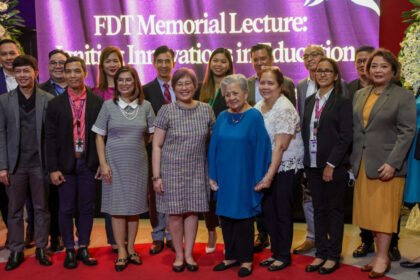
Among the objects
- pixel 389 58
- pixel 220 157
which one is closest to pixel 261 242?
pixel 220 157

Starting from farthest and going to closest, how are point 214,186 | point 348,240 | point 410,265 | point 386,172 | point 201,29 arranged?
point 201,29 → point 348,240 → point 410,265 → point 214,186 → point 386,172

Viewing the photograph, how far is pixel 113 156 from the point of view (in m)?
3.90

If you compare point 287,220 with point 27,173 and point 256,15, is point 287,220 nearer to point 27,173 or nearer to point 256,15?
point 27,173

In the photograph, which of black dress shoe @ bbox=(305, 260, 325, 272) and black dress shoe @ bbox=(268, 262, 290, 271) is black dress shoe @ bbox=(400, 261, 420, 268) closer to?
black dress shoe @ bbox=(305, 260, 325, 272)

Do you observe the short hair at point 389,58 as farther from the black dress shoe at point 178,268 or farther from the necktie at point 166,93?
the black dress shoe at point 178,268

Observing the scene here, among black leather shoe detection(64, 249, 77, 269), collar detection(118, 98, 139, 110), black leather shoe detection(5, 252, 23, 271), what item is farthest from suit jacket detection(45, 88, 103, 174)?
black leather shoe detection(5, 252, 23, 271)

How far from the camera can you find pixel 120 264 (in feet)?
13.1

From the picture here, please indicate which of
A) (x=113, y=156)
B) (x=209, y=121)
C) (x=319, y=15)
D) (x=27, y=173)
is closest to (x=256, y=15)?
(x=319, y=15)

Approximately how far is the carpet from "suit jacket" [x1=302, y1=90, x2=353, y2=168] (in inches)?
33.9

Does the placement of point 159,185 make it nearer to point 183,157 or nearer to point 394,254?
point 183,157

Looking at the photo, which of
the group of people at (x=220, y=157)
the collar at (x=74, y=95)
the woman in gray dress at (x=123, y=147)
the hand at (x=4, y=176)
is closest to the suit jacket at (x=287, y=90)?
the group of people at (x=220, y=157)

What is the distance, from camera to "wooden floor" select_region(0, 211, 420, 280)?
403cm

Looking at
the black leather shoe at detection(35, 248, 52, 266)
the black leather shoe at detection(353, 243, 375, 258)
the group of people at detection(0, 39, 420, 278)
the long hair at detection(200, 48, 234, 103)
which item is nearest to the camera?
the group of people at detection(0, 39, 420, 278)

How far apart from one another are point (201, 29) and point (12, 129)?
2747 millimetres
